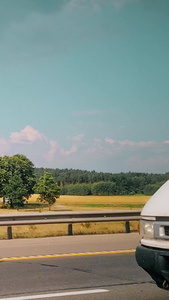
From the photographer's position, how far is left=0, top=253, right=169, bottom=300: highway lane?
22.7ft

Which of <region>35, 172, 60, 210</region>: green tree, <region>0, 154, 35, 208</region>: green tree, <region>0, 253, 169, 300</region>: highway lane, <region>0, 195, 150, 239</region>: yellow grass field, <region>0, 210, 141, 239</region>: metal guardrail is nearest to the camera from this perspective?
<region>0, 253, 169, 300</region>: highway lane

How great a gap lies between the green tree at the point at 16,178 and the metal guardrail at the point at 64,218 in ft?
260

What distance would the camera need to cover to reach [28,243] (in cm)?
1327

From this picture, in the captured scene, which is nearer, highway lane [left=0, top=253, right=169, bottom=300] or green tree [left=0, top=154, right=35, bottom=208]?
highway lane [left=0, top=253, right=169, bottom=300]

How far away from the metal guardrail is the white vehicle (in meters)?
9.03

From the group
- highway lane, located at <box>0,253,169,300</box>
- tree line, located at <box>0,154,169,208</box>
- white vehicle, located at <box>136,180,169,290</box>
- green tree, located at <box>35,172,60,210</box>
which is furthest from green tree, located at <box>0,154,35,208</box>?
white vehicle, located at <box>136,180,169,290</box>

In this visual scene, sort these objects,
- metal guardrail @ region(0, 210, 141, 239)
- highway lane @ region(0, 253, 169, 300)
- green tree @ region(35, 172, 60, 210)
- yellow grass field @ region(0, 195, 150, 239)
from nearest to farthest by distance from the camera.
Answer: highway lane @ region(0, 253, 169, 300)
metal guardrail @ region(0, 210, 141, 239)
yellow grass field @ region(0, 195, 150, 239)
green tree @ region(35, 172, 60, 210)

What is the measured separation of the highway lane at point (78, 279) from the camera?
22.7 ft

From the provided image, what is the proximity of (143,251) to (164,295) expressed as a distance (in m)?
1.43

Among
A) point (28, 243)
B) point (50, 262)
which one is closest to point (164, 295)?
point (50, 262)

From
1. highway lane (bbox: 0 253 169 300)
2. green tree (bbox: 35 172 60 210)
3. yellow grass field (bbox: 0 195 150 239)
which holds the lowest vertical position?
highway lane (bbox: 0 253 169 300)

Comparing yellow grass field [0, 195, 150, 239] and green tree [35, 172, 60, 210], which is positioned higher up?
green tree [35, 172, 60, 210]

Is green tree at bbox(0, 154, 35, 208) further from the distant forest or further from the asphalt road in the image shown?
the asphalt road

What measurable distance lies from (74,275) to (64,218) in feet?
23.0
